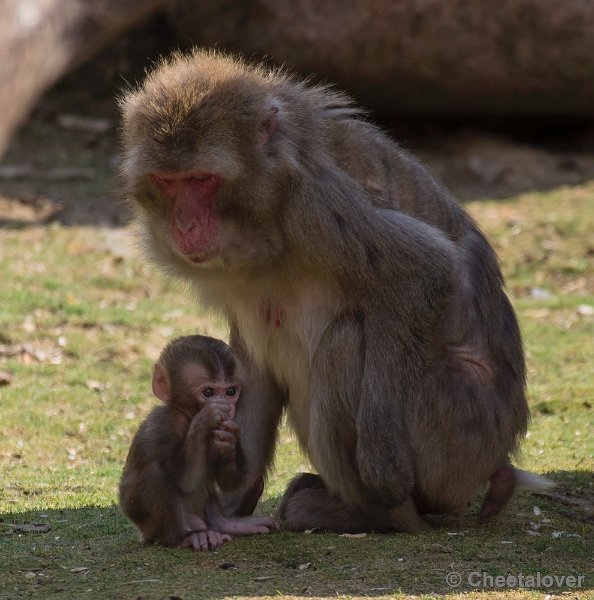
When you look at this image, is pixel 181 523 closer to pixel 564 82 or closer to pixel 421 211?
pixel 421 211

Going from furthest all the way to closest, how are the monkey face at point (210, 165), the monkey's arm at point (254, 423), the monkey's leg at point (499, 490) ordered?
the monkey's arm at point (254, 423), the monkey's leg at point (499, 490), the monkey face at point (210, 165)

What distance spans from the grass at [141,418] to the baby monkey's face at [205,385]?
0.68 m

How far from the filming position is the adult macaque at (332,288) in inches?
221

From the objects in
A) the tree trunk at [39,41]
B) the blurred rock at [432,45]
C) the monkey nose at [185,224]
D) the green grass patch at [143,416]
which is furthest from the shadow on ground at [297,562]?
the blurred rock at [432,45]

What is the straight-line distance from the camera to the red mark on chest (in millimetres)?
6003

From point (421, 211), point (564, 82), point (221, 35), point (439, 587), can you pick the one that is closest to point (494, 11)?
point (564, 82)

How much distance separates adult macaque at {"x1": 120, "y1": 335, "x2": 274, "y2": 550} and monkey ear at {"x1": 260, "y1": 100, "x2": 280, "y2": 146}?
3.27 feet

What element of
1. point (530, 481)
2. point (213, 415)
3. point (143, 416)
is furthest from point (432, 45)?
point (213, 415)

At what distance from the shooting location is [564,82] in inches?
516

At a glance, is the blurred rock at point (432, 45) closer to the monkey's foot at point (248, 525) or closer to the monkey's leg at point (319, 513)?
the monkey's leg at point (319, 513)

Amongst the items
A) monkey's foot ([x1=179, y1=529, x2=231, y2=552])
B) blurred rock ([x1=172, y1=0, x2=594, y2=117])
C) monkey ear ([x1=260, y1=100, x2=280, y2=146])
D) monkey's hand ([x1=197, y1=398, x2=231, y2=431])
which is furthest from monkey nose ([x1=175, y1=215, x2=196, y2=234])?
blurred rock ([x1=172, y1=0, x2=594, y2=117])

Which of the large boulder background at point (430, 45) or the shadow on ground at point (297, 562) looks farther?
the large boulder background at point (430, 45)

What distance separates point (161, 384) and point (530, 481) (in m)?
1.94

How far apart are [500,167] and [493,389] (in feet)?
25.4
